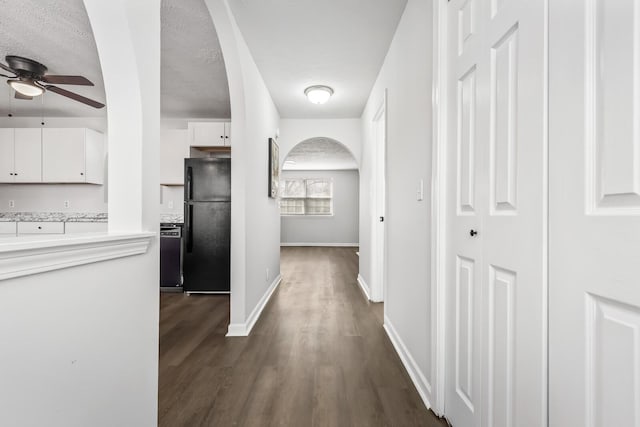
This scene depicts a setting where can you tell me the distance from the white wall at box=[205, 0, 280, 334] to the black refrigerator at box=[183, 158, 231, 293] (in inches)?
32.0

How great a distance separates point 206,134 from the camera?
435 centimetres

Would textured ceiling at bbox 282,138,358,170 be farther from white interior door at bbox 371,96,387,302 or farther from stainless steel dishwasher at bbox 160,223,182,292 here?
stainless steel dishwasher at bbox 160,223,182,292

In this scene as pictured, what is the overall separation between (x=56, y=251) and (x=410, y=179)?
6.01 ft

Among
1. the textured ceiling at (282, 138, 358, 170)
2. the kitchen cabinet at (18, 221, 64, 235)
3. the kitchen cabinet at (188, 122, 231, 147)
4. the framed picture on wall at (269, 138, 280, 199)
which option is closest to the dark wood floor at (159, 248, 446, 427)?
the framed picture on wall at (269, 138, 280, 199)

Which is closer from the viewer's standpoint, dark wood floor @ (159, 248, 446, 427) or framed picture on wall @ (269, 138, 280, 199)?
dark wood floor @ (159, 248, 446, 427)

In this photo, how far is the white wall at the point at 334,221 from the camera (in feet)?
31.9

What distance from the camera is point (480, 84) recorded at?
119cm

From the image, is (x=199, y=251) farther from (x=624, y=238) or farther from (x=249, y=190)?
(x=624, y=238)

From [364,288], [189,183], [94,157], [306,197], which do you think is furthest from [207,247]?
[306,197]

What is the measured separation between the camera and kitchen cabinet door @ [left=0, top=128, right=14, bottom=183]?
14.2 ft

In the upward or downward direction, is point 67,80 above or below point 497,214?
above

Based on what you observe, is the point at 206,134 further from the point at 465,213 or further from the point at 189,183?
the point at 465,213

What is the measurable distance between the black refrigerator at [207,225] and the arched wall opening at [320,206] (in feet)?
19.0

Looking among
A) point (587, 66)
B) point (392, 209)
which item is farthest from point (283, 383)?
point (587, 66)
